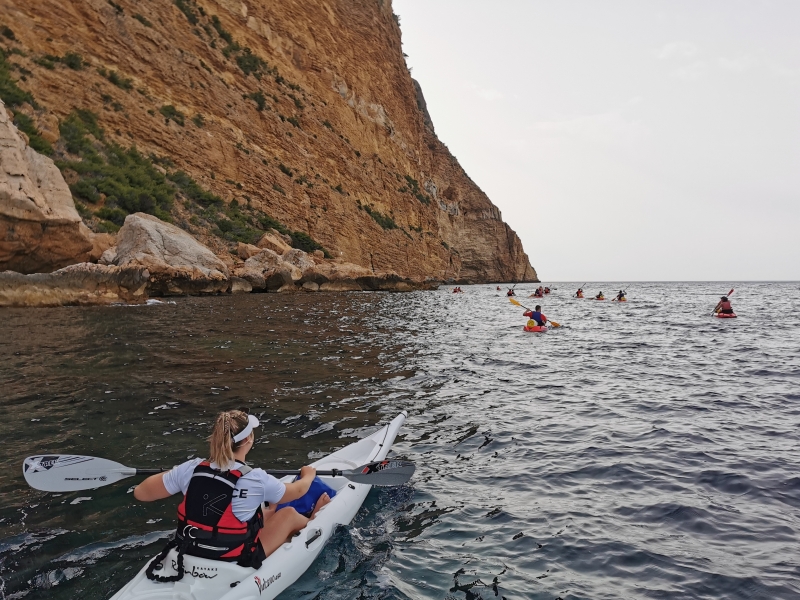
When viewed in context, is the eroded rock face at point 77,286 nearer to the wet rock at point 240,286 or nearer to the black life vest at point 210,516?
the wet rock at point 240,286

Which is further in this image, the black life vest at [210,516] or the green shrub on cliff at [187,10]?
the green shrub on cliff at [187,10]

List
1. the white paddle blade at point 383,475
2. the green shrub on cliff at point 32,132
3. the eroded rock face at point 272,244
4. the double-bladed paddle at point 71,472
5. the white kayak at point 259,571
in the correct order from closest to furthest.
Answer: the white kayak at point 259,571
the double-bladed paddle at point 71,472
the white paddle blade at point 383,475
the green shrub on cliff at point 32,132
the eroded rock face at point 272,244

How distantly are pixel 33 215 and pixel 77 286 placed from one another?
10.0ft

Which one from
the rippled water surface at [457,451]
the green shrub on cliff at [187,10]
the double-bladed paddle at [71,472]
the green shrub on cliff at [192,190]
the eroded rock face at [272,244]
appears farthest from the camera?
the green shrub on cliff at [187,10]

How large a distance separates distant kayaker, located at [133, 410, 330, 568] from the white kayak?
0.07 m

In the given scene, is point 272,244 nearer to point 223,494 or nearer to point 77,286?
point 77,286

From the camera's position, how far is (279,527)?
3982 mm

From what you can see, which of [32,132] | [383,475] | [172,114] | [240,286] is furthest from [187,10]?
[383,475]

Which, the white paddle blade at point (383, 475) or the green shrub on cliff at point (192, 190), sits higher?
the green shrub on cliff at point (192, 190)

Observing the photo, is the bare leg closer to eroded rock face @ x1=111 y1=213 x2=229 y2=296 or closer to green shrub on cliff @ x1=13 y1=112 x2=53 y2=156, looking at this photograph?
eroded rock face @ x1=111 y1=213 x2=229 y2=296

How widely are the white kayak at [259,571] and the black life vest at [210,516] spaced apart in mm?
84

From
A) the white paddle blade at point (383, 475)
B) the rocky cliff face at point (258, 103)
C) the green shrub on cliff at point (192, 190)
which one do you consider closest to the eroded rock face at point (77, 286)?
the rocky cliff face at point (258, 103)

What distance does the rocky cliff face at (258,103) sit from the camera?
30797 mm

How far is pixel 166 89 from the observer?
35.9 metres
